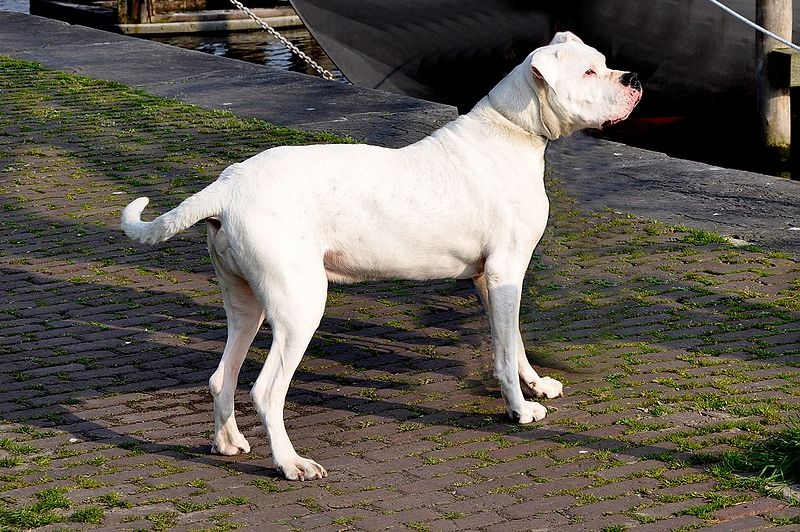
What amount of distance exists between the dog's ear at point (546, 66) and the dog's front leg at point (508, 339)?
858 millimetres

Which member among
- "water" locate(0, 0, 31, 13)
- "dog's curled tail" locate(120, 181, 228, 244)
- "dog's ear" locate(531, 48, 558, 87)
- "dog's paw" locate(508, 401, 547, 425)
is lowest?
"dog's paw" locate(508, 401, 547, 425)

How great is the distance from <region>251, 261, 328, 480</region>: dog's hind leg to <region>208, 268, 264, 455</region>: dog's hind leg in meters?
0.26

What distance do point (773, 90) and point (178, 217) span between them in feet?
26.5

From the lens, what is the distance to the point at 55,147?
1094cm

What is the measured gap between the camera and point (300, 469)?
5277 mm

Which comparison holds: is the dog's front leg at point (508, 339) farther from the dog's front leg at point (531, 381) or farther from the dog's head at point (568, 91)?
the dog's head at point (568, 91)

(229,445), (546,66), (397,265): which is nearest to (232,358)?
(229,445)

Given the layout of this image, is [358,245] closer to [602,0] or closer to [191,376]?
[191,376]

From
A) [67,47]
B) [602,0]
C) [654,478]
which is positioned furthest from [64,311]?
[67,47]

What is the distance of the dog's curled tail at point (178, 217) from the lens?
5.24 metres

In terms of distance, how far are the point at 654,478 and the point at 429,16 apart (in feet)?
29.4

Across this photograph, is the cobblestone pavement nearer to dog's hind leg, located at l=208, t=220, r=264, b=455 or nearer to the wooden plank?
dog's hind leg, located at l=208, t=220, r=264, b=455

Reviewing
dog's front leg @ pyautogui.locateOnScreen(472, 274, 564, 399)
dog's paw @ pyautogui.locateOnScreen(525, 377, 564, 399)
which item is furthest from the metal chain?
dog's paw @ pyautogui.locateOnScreen(525, 377, 564, 399)

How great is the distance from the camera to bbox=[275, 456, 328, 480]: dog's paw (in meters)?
5.26
